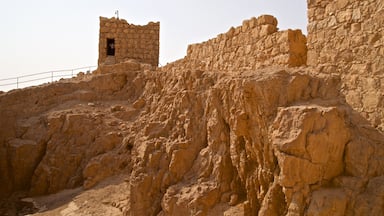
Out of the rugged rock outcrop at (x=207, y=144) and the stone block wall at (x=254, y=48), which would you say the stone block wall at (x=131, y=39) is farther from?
the stone block wall at (x=254, y=48)

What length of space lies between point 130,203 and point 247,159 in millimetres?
3094

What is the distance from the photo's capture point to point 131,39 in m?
16.6

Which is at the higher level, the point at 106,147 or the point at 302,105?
the point at 302,105

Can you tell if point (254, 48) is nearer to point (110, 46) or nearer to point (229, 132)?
point (229, 132)

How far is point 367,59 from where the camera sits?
598 centimetres

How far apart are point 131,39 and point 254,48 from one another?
900 cm

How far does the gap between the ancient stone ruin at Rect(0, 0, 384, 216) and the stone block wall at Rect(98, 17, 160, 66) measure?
2.66 metres

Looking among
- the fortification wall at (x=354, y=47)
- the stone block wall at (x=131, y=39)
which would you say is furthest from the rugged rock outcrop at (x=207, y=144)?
the stone block wall at (x=131, y=39)

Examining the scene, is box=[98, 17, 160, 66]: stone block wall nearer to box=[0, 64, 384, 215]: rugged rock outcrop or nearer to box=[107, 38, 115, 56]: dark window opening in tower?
box=[107, 38, 115, 56]: dark window opening in tower

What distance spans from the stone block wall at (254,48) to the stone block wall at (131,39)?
6.07 metres

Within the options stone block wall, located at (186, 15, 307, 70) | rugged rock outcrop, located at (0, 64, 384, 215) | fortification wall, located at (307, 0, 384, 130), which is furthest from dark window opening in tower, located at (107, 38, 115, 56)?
fortification wall, located at (307, 0, 384, 130)

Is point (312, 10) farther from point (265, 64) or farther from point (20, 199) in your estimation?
point (20, 199)

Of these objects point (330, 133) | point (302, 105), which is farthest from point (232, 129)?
point (330, 133)

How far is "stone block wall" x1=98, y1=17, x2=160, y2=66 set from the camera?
649 inches
